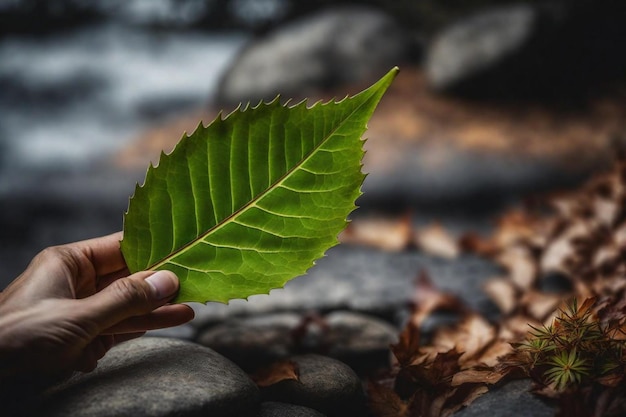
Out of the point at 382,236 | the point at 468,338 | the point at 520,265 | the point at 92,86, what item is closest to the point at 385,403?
the point at 468,338

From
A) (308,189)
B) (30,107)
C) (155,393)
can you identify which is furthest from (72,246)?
(30,107)

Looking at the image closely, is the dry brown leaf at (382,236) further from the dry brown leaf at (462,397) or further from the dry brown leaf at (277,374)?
the dry brown leaf at (462,397)

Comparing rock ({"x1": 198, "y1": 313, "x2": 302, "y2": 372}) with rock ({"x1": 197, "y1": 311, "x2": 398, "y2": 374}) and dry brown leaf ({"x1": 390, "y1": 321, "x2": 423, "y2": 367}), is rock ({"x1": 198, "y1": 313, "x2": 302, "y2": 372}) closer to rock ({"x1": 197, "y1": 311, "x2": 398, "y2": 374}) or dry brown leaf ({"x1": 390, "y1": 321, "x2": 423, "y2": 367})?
rock ({"x1": 197, "y1": 311, "x2": 398, "y2": 374})

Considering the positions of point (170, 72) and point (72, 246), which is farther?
point (170, 72)

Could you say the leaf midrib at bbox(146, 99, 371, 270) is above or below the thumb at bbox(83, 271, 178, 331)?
above

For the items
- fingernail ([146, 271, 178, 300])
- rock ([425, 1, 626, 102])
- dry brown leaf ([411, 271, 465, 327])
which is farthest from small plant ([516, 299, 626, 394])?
rock ([425, 1, 626, 102])

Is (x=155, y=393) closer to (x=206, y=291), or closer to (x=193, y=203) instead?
(x=206, y=291)
